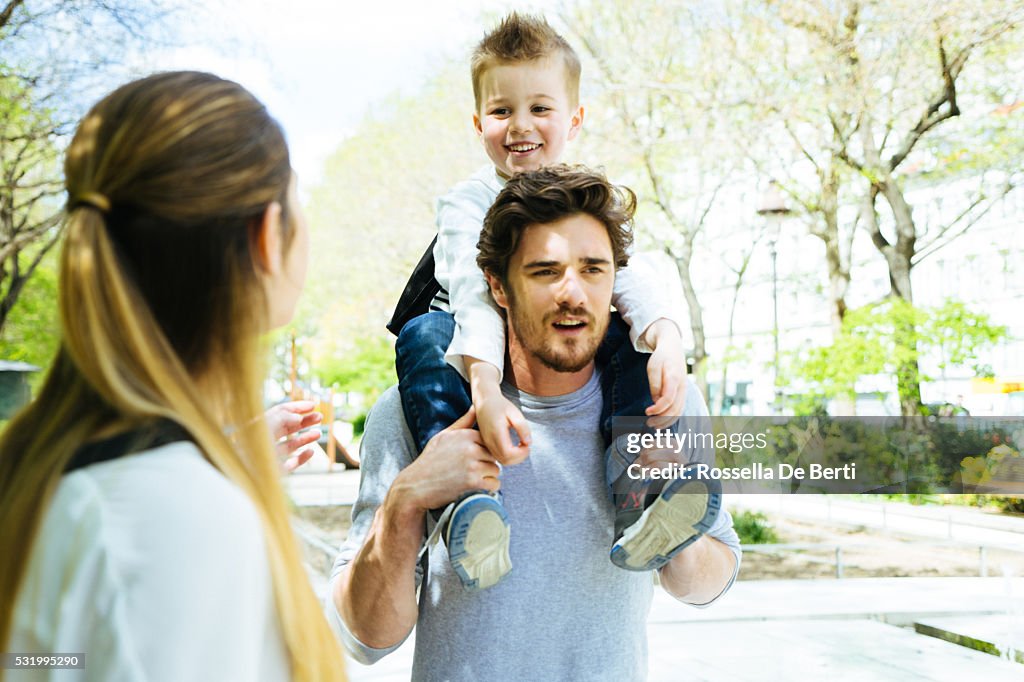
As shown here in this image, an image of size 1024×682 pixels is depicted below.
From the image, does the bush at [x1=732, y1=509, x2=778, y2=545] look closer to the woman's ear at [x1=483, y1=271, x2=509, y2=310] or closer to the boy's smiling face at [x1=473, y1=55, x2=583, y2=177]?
the boy's smiling face at [x1=473, y1=55, x2=583, y2=177]

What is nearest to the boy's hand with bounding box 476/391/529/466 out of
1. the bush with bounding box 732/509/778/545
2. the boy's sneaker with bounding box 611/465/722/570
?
the boy's sneaker with bounding box 611/465/722/570

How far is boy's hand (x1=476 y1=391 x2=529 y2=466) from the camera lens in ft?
6.01

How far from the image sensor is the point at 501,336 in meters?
2.12

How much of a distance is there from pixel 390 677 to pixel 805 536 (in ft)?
25.6

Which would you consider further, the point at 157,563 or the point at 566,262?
the point at 566,262

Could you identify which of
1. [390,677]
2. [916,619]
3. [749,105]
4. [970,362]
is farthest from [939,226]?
[390,677]

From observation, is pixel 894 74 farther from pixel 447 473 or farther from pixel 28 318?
pixel 28 318

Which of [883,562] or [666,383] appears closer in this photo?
[666,383]

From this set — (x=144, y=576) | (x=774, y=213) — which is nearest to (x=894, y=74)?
(x=774, y=213)

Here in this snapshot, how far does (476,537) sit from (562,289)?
55cm

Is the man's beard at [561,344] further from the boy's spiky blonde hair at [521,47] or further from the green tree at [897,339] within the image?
the green tree at [897,339]

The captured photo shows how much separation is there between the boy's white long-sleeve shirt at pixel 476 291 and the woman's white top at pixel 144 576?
1105mm

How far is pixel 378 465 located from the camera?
215 cm

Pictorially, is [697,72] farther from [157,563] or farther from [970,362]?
[157,563]
